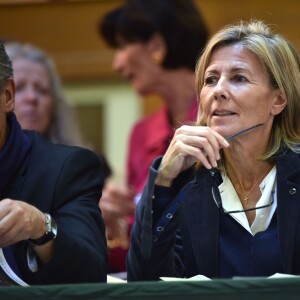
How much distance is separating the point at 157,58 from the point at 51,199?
2034 millimetres

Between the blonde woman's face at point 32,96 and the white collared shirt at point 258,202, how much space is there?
65.1 inches

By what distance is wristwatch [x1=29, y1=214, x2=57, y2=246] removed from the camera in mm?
2576

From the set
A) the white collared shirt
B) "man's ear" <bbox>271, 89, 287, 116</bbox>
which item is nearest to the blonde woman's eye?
"man's ear" <bbox>271, 89, 287, 116</bbox>

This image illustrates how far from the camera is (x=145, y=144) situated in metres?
4.74

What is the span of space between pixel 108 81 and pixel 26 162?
358 centimetres

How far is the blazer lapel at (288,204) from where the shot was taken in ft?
9.19

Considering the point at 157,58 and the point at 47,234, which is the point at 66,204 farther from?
the point at 157,58

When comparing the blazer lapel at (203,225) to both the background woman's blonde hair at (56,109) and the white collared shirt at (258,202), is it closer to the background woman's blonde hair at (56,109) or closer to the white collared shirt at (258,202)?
the white collared shirt at (258,202)

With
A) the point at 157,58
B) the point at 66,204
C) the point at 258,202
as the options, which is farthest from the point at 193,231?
the point at 157,58

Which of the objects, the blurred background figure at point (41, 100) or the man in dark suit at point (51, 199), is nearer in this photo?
the man in dark suit at point (51, 199)

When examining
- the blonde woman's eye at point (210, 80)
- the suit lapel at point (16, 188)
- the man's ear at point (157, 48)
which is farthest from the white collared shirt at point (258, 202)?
the man's ear at point (157, 48)

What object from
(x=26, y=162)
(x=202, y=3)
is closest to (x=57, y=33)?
(x=202, y=3)

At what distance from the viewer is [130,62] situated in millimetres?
4859

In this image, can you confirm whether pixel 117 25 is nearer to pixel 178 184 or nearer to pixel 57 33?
pixel 57 33
